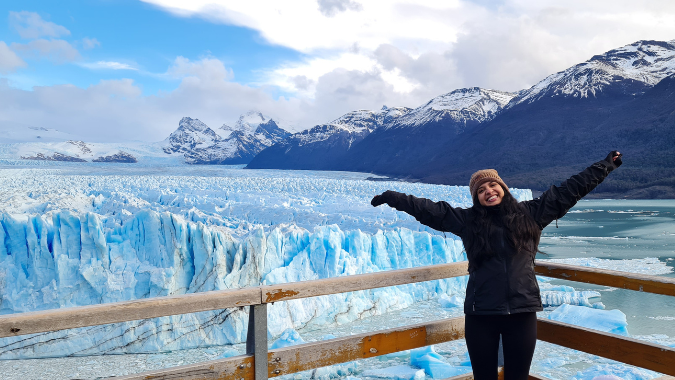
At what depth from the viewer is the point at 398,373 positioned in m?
5.55

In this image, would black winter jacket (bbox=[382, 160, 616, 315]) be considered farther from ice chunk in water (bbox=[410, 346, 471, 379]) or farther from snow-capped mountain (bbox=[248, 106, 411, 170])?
snow-capped mountain (bbox=[248, 106, 411, 170])

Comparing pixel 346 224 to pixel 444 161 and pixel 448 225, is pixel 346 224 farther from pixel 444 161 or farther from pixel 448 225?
pixel 444 161

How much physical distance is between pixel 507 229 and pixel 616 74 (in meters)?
109

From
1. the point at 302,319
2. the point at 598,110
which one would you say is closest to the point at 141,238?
the point at 302,319

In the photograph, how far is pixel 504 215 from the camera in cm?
171

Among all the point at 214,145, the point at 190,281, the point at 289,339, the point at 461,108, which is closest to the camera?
the point at 289,339

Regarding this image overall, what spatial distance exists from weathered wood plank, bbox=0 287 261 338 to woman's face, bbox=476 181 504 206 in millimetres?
900

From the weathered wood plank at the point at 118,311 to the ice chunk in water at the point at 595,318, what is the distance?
247 inches

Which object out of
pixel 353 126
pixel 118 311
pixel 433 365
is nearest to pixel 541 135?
pixel 353 126

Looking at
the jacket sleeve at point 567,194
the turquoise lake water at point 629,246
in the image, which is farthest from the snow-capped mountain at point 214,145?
the jacket sleeve at point 567,194

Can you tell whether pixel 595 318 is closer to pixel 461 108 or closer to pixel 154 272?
pixel 154 272

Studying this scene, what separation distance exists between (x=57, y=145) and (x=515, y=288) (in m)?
97.8

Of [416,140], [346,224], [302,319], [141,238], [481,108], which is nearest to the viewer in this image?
[302,319]

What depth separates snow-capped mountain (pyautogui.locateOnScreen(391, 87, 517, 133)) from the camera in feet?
378
